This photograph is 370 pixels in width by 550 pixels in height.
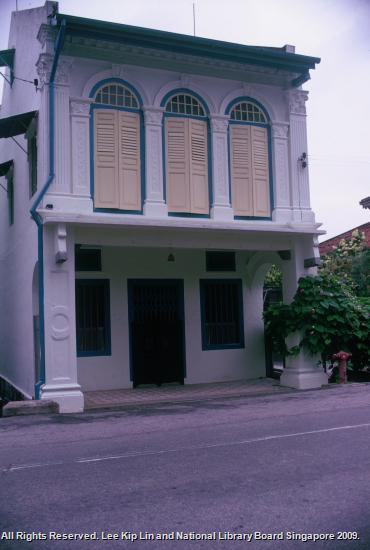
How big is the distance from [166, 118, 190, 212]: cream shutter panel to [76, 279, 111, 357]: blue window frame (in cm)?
278

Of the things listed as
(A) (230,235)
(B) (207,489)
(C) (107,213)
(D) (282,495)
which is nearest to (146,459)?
(B) (207,489)

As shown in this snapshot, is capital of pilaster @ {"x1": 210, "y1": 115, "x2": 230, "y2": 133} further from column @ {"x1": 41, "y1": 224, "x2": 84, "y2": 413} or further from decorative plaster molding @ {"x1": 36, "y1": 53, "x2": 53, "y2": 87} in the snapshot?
column @ {"x1": 41, "y1": 224, "x2": 84, "y2": 413}

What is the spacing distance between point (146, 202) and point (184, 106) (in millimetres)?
2438

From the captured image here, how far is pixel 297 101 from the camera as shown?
45.5 ft

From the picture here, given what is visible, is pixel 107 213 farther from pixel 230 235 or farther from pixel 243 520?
pixel 243 520

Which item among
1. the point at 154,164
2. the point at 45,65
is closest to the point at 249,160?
the point at 154,164

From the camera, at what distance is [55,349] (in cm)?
1102

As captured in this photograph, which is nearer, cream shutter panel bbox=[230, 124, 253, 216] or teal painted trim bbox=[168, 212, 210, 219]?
teal painted trim bbox=[168, 212, 210, 219]

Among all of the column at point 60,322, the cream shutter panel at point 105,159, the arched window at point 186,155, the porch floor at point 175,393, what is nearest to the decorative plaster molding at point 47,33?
the cream shutter panel at point 105,159

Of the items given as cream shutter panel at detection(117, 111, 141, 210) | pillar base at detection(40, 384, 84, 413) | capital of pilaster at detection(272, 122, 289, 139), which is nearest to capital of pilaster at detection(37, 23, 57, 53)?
cream shutter panel at detection(117, 111, 141, 210)

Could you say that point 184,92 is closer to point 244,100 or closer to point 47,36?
point 244,100

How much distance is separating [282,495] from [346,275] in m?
16.2

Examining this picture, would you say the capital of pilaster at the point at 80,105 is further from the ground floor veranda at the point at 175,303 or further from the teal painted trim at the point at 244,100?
the teal painted trim at the point at 244,100

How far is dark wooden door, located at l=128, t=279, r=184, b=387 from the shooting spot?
14.2 m
